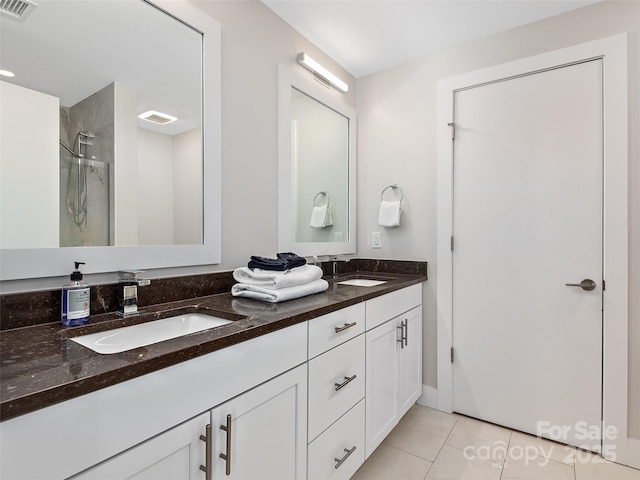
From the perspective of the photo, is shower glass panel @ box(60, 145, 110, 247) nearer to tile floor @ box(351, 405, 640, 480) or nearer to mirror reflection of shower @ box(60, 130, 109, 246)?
mirror reflection of shower @ box(60, 130, 109, 246)

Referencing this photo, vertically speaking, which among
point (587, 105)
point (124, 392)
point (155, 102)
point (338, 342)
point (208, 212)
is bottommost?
point (338, 342)

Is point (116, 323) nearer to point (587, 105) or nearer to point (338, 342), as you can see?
point (338, 342)

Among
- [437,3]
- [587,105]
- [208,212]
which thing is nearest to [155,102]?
[208,212]

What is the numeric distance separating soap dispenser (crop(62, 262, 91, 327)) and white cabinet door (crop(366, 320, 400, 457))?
43.9 inches

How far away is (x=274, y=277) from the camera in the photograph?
1389 millimetres

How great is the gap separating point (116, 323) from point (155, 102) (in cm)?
86

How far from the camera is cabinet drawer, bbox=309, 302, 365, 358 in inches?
48.5

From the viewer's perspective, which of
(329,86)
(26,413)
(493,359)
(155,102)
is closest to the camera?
(26,413)

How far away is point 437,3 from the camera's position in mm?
1794

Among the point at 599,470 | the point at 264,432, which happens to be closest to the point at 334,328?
the point at 264,432

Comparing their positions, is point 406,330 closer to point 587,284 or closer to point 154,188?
point 587,284

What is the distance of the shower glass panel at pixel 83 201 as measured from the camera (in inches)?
42.4

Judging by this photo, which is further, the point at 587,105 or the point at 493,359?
Answer: the point at 493,359

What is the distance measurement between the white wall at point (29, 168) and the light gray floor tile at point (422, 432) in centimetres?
189
